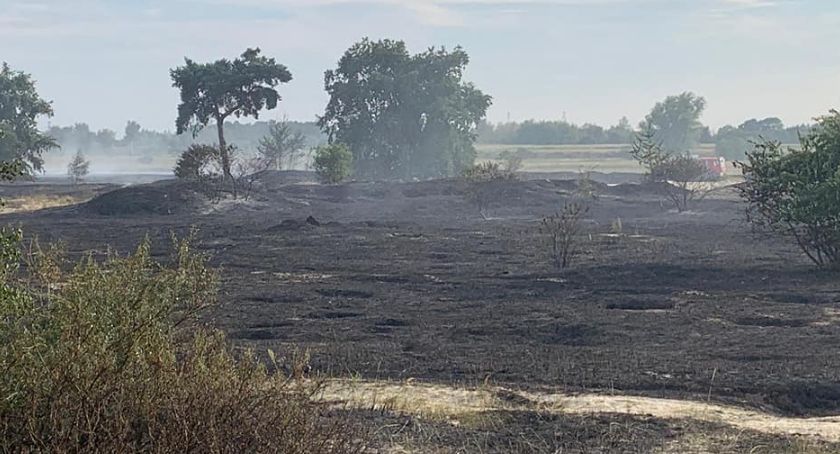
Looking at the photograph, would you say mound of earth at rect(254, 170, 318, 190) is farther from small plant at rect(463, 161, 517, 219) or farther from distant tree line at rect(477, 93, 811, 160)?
distant tree line at rect(477, 93, 811, 160)

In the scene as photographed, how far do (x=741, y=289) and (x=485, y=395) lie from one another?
12.6 metres

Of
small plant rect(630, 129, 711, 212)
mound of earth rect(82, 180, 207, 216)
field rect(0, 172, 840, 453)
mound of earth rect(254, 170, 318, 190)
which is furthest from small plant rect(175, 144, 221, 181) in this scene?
small plant rect(630, 129, 711, 212)

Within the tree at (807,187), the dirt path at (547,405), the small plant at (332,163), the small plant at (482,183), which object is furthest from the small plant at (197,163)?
the dirt path at (547,405)

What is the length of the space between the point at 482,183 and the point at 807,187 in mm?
29661

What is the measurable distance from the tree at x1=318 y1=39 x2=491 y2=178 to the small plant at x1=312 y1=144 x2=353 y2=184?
20.4 meters

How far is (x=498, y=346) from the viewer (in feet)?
56.0

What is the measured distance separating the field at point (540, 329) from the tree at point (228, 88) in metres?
25.7

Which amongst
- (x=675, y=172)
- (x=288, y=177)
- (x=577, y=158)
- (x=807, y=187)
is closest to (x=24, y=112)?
(x=288, y=177)

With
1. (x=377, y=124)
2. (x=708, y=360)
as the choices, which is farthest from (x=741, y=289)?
(x=377, y=124)

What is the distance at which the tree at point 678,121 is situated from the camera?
152 meters

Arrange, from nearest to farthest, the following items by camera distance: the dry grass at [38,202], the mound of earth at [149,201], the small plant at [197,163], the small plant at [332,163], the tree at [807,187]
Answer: the tree at [807,187] → the mound of earth at [149,201] → the small plant at [197,163] → the dry grass at [38,202] → the small plant at [332,163]

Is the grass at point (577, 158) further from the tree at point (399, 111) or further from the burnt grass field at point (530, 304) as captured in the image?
the burnt grass field at point (530, 304)

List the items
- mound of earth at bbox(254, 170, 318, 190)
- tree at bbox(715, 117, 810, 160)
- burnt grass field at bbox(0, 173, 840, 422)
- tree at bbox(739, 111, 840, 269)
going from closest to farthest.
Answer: burnt grass field at bbox(0, 173, 840, 422), tree at bbox(739, 111, 840, 269), mound of earth at bbox(254, 170, 318, 190), tree at bbox(715, 117, 810, 160)

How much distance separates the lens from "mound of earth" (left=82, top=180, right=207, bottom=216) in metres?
52.0
